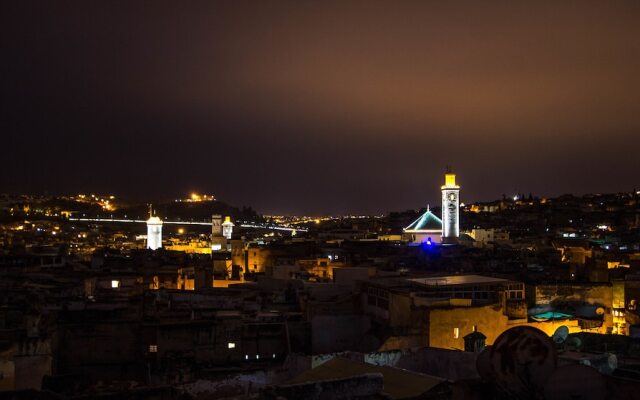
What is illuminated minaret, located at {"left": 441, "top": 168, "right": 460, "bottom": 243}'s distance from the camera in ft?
163

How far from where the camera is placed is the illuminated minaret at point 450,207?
49750 millimetres

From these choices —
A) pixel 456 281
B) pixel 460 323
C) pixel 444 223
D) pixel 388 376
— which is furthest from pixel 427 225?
pixel 388 376

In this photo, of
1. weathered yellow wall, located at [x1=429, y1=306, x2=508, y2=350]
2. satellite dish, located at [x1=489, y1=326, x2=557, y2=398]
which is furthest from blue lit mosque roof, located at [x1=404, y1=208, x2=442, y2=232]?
satellite dish, located at [x1=489, y1=326, x2=557, y2=398]

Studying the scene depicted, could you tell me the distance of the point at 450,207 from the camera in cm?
5059

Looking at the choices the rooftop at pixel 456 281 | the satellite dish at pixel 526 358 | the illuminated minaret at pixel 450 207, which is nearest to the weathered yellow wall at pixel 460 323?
the rooftop at pixel 456 281

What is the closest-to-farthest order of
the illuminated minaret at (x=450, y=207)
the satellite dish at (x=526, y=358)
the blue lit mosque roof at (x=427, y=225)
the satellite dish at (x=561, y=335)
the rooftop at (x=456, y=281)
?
1. the satellite dish at (x=526, y=358)
2. the satellite dish at (x=561, y=335)
3. the rooftop at (x=456, y=281)
4. the illuminated minaret at (x=450, y=207)
5. the blue lit mosque roof at (x=427, y=225)

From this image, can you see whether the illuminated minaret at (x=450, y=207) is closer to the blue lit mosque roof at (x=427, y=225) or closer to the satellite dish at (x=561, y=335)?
the blue lit mosque roof at (x=427, y=225)

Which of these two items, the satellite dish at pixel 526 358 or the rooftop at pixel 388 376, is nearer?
the satellite dish at pixel 526 358

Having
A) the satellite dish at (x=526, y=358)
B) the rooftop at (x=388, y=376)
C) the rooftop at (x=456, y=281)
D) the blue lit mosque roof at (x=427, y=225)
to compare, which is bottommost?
the rooftop at (x=388, y=376)

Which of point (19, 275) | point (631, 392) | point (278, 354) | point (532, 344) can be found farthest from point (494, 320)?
point (19, 275)

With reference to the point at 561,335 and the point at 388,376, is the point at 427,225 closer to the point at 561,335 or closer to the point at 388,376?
the point at 561,335

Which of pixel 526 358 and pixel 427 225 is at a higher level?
pixel 427 225

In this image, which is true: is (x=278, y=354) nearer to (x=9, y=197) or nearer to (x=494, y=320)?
(x=494, y=320)

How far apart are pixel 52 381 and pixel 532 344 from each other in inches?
348
